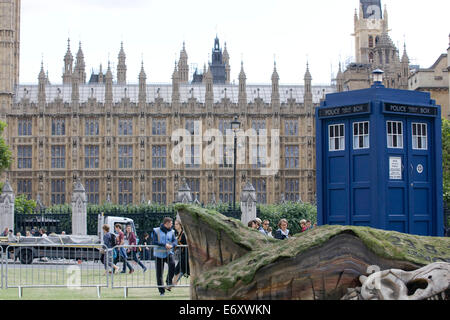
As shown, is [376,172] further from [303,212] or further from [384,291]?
[303,212]

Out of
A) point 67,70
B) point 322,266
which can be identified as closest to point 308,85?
point 67,70

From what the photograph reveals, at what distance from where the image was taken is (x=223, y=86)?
47.9m

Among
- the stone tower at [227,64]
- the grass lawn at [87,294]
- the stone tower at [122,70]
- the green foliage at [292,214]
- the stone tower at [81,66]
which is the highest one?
the stone tower at [227,64]

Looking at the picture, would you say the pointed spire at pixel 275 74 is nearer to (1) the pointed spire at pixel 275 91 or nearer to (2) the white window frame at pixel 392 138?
(1) the pointed spire at pixel 275 91

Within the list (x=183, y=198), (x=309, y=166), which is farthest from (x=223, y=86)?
(x=183, y=198)

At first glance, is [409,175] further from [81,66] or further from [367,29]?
[367,29]

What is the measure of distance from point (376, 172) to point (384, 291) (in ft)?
10.1

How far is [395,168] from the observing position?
10.0 meters

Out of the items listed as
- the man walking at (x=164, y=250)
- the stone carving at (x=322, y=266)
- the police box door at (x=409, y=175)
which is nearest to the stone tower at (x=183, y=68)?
the man walking at (x=164, y=250)

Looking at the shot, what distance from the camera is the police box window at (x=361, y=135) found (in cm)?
1005

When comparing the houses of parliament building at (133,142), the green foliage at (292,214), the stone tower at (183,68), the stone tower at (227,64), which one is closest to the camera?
the green foliage at (292,214)

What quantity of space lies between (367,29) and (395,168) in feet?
189

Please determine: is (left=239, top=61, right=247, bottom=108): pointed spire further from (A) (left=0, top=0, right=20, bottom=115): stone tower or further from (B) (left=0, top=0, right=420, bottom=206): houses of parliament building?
(A) (left=0, top=0, right=20, bottom=115): stone tower

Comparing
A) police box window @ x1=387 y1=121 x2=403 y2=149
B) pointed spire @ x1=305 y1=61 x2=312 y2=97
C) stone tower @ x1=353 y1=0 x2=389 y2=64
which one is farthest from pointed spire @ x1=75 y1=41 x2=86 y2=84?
police box window @ x1=387 y1=121 x2=403 y2=149
